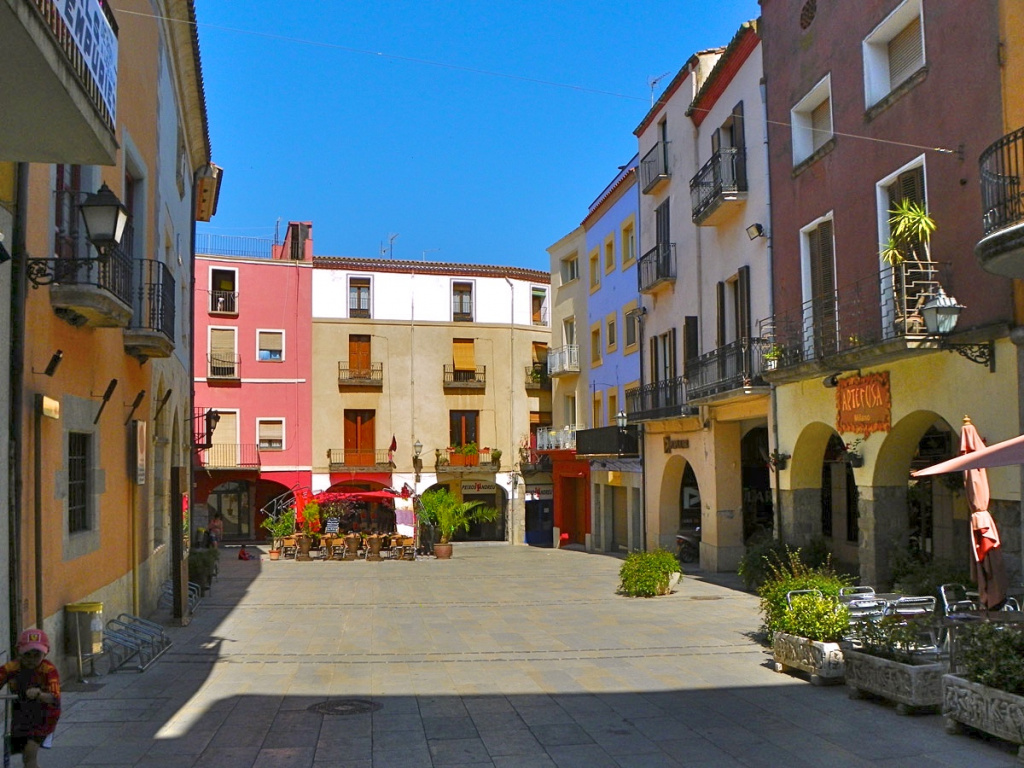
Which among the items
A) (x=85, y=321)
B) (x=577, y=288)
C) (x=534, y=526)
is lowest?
(x=534, y=526)

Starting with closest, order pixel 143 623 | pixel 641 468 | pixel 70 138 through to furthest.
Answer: pixel 70 138, pixel 143 623, pixel 641 468

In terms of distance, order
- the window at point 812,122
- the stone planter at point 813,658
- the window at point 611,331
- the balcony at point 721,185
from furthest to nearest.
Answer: the window at point 611,331 → the balcony at point 721,185 → the window at point 812,122 → the stone planter at point 813,658

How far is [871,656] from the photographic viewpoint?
30.9 feet

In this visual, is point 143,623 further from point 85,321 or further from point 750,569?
point 750,569

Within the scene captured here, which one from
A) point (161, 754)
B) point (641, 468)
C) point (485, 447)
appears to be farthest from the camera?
Answer: point (485, 447)

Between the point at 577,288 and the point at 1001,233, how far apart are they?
1161 inches

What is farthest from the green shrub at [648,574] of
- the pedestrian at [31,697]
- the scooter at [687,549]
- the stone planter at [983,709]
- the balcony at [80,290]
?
the pedestrian at [31,697]

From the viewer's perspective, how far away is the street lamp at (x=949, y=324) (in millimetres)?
11945

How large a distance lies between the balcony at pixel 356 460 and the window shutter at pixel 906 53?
3002cm

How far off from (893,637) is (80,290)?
29.3 ft

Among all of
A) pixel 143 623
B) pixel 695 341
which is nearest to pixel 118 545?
pixel 143 623

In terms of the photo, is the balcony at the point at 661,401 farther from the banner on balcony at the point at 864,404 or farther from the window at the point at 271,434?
the window at the point at 271,434

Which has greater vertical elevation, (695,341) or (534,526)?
(695,341)

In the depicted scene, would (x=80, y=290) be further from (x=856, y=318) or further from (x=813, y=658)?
(x=856, y=318)
